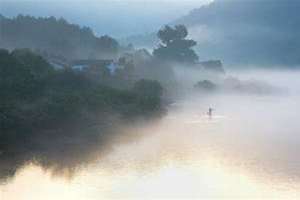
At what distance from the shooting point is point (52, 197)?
21781mm

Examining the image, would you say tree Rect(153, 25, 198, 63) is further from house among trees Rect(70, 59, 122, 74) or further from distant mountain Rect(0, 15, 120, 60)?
house among trees Rect(70, 59, 122, 74)

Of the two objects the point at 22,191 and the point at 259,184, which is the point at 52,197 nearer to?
the point at 22,191

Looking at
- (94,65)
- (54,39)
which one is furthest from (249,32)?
(94,65)

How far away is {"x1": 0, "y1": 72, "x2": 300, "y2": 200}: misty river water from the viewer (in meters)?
22.5

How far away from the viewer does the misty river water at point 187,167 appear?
73.8ft

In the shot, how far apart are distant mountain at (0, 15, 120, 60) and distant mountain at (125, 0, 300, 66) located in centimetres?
4885

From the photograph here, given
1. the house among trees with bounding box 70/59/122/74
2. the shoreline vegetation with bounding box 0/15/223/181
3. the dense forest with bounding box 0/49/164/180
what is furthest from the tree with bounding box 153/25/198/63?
the dense forest with bounding box 0/49/164/180

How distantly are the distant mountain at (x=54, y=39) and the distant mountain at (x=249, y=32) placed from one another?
4885 cm

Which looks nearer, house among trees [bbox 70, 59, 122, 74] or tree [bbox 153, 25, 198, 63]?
house among trees [bbox 70, 59, 122, 74]

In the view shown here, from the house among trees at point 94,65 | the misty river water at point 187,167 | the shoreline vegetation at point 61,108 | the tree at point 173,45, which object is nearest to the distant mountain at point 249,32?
the tree at point 173,45

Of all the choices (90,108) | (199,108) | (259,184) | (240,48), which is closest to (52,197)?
(259,184)

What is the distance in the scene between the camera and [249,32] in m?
118

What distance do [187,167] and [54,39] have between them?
37239 mm

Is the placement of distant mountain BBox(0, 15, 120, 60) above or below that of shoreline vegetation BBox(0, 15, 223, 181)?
above
